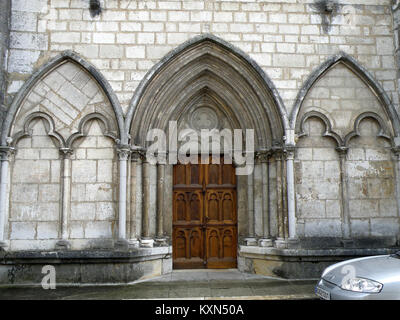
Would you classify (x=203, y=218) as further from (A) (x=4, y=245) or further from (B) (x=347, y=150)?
(A) (x=4, y=245)

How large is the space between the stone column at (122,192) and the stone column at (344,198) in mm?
3802

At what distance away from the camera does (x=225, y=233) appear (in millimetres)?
7020

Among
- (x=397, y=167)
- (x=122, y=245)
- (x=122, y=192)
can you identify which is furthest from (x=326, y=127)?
(x=122, y=245)

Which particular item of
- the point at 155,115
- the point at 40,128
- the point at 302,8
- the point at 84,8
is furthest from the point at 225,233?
the point at 84,8

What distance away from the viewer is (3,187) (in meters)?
6.09

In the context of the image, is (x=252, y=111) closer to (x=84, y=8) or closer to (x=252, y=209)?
(x=252, y=209)

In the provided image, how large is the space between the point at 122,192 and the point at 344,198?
12.9ft

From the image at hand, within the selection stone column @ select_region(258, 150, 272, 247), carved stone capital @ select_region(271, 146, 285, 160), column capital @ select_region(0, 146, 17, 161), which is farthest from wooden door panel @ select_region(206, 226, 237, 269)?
column capital @ select_region(0, 146, 17, 161)

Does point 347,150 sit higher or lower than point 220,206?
higher

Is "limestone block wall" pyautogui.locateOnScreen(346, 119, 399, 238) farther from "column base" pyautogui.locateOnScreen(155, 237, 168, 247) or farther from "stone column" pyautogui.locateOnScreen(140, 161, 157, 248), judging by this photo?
"stone column" pyautogui.locateOnScreen(140, 161, 157, 248)

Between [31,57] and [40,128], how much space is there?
1287mm

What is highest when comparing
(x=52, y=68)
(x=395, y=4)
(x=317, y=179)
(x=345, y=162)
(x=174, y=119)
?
(x=395, y=4)

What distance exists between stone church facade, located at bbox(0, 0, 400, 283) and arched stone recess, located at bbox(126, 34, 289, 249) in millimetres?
27

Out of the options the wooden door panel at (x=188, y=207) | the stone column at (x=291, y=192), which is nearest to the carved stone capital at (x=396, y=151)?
the stone column at (x=291, y=192)
